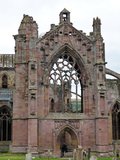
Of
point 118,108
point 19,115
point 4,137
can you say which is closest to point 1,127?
point 4,137

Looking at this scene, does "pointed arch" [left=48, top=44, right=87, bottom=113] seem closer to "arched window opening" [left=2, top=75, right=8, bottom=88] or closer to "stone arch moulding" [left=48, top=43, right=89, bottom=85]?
"stone arch moulding" [left=48, top=43, right=89, bottom=85]

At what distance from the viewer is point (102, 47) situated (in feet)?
140

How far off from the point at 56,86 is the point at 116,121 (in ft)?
30.2

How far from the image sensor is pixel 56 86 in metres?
42.0

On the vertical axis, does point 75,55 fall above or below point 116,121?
above

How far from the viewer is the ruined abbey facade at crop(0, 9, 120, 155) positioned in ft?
130

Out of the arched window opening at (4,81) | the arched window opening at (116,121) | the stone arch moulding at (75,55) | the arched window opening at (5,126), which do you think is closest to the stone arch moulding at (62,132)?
the stone arch moulding at (75,55)

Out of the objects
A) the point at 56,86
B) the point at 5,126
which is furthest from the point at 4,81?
the point at 56,86

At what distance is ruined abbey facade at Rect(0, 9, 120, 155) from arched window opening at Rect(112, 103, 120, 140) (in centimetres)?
433

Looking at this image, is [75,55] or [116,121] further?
[116,121]

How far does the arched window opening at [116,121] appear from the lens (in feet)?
152

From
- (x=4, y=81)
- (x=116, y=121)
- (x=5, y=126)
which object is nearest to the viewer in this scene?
(x=116, y=121)

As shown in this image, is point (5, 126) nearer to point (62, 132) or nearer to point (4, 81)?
point (62, 132)

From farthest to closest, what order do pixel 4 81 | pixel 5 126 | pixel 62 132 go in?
1. pixel 4 81
2. pixel 5 126
3. pixel 62 132
